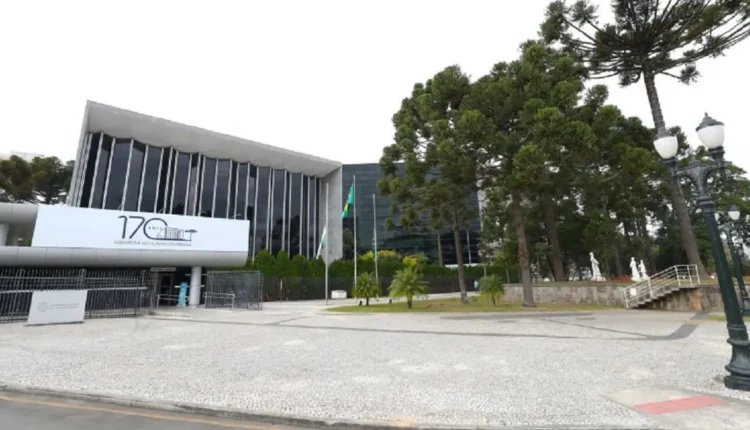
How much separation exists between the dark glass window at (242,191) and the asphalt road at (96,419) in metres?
35.5

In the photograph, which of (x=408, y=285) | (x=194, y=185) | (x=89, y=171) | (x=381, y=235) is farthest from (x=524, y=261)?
(x=381, y=235)

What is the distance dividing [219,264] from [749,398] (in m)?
22.8

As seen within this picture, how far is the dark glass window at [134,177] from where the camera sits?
32.4m

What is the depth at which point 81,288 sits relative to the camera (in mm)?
17656

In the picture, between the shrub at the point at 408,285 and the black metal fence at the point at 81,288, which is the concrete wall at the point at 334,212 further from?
the black metal fence at the point at 81,288

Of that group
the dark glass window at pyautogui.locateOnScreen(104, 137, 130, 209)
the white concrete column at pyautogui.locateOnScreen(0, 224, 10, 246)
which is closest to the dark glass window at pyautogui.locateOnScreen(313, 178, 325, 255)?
the dark glass window at pyautogui.locateOnScreen(104, 137, 130, 209)

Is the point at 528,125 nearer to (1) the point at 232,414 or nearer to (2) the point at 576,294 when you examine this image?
(2) the point at 576,294

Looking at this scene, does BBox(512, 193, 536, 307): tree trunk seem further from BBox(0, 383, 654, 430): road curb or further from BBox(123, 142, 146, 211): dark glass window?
BBox(123, 142, 146, 211): dark glass window

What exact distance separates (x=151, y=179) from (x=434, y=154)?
94.1 feet

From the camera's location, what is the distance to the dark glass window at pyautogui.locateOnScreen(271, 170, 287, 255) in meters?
40.9

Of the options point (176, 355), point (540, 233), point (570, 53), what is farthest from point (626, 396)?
point (540, 233)

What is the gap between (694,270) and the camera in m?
20.0

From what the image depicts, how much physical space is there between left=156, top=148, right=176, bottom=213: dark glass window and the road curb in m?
32.3

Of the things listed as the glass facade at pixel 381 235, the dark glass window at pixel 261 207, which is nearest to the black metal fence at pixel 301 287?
the dark glass window at pixel 261 207
